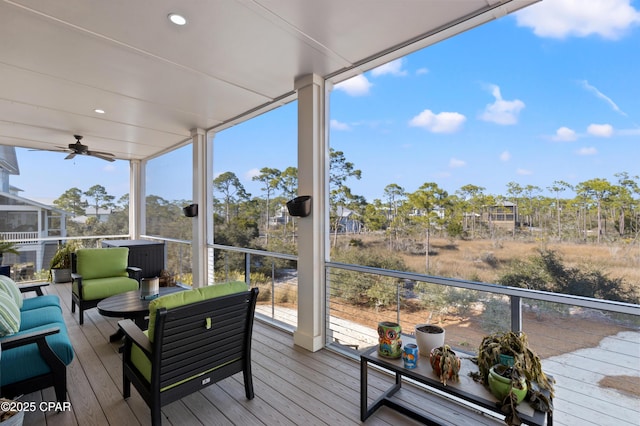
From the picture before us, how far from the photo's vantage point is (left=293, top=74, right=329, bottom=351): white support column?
9.43 feet

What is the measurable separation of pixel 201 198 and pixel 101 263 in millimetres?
1533

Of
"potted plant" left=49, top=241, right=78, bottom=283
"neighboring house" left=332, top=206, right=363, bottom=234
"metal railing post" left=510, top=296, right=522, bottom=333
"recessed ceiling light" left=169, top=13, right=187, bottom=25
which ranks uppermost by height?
"recessed ceiling light" left=169, top=13, right=187, bottom=25

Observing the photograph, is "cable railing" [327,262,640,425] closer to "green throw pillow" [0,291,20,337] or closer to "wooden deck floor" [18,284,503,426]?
"wooden deck floor" [18,284,503,426]

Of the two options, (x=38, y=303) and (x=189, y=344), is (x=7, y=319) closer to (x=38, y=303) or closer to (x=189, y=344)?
(x=38, y=303)

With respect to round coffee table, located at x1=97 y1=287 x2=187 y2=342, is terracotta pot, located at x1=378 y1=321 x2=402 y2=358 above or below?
above

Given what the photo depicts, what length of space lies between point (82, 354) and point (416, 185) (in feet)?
11.4

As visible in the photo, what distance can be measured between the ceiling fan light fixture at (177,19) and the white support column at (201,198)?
104 inches

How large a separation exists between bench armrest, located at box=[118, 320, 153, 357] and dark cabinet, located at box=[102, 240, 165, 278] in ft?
11.8

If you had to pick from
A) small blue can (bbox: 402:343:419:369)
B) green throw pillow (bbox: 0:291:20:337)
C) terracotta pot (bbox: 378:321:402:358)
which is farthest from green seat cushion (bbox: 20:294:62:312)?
small blue can (bbox: 402:343:419:369)

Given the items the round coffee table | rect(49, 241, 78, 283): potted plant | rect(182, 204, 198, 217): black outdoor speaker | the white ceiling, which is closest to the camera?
the white ceiling

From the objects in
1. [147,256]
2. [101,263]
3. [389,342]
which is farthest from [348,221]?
[147,256]

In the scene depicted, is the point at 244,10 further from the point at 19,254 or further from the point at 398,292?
the point at 19,254

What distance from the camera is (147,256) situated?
5262 millimetres

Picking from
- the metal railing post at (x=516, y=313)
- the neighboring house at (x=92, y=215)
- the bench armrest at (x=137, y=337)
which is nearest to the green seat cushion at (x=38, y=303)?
the bench armrest at (x=137, y=337)
